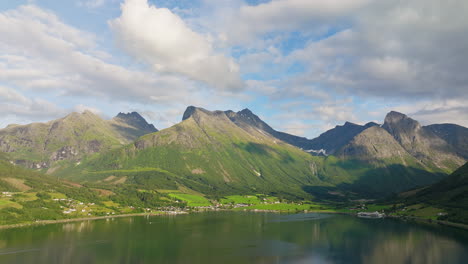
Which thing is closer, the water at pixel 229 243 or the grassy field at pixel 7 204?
the water at pixel 229 243

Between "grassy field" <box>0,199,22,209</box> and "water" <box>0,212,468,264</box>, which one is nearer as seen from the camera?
"water" <box>0,212,468,264</box>

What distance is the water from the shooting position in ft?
331

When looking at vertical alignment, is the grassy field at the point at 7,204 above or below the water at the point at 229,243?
above

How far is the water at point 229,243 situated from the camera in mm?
100750

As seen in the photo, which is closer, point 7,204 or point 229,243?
point 229,243

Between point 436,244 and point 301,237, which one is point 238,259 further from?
point 436,244

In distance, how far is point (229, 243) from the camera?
123 metres

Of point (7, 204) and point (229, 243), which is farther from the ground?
point (7, 204)

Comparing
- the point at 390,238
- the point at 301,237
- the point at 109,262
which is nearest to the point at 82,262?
the point at 109,262

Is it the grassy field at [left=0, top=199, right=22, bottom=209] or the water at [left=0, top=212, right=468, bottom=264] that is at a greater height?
the grassy field at [left=0, top=199, right=22, bottom=209]

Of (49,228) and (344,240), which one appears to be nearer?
(344,240)

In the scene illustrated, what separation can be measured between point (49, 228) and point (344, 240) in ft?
435

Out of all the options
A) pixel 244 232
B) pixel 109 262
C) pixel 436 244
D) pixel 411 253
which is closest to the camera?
pixel 109 262

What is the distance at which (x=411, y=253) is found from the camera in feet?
359
